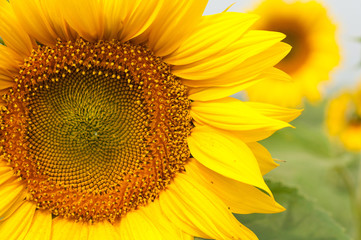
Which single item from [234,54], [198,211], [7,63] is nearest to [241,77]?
[234,54]

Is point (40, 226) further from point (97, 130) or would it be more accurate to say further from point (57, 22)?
point (57, 22)

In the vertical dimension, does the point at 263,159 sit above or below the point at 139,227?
above

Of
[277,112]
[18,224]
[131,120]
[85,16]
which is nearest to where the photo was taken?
[85,16]

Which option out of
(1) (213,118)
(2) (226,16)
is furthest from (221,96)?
(2) (226,16)

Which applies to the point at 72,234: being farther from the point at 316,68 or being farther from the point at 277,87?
the point at 316,68

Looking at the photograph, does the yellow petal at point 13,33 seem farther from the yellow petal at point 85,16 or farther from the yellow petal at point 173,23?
the yellow petal at point 173,23

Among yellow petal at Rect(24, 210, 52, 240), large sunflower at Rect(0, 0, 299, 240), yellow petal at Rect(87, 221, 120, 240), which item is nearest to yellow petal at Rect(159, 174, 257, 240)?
large sunflower at Rect(0, 0, 299, 240)
